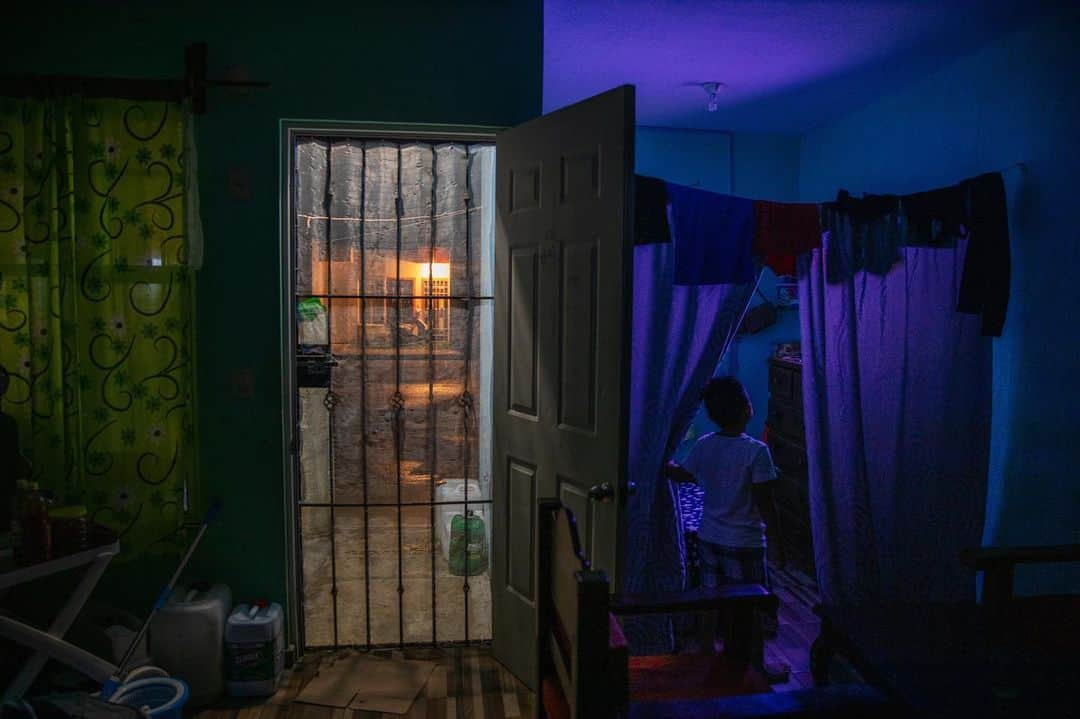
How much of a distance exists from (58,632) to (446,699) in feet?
4.34

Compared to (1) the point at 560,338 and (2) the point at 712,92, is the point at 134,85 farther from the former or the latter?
(2) the point at 712,92

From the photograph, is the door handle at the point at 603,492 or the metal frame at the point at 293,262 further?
the metal frame at the point at 293,262

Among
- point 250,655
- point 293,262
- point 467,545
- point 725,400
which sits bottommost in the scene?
point 250,655

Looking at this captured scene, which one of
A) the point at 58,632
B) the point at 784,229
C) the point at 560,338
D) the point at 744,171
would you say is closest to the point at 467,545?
the point at 560,338

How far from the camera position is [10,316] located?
2758mm

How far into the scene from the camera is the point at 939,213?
3186mm

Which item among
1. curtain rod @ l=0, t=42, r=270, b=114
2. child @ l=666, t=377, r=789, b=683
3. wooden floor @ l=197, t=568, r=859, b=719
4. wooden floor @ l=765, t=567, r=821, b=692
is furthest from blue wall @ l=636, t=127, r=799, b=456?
curtain rod @ l=0, t=42, r=270, b=114

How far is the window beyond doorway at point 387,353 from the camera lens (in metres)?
3.22

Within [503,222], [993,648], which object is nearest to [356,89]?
[503,222]

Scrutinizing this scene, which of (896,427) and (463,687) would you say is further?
(896,427)

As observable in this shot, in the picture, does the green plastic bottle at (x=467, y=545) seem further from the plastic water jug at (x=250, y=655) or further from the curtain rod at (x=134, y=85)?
the curtain rod at (x=134, y=85)

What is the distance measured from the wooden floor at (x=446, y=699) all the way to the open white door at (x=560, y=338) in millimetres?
88

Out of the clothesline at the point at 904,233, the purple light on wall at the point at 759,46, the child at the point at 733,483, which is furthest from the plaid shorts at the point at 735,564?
the purple light on wall at the point at 759,46

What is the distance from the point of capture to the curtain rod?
271 centimetres
